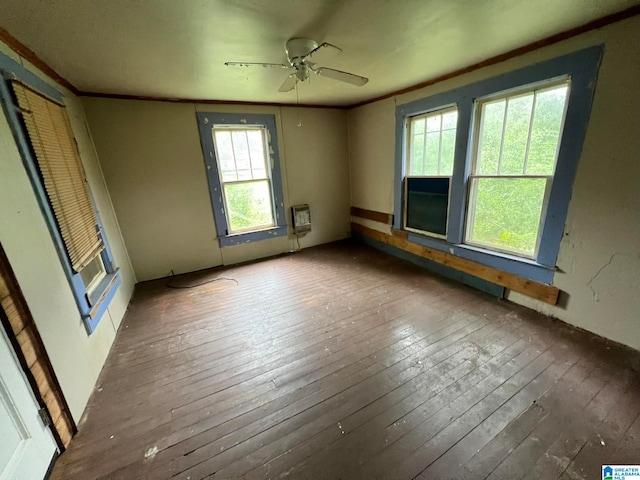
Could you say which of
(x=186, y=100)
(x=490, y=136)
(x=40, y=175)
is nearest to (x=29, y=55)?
(x=40, y=175)

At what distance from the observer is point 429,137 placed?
3072mm

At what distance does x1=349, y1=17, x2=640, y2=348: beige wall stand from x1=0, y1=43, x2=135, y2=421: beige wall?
11.9 ft

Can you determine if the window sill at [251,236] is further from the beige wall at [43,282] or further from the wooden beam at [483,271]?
the beige wall at [43,282]

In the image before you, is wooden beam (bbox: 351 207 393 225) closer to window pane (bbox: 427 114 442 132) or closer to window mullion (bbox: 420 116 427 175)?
window mullion (bbox: 420 116 427 175)

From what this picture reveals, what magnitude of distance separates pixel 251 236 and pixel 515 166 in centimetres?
336

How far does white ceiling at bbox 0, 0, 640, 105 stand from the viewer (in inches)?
52.9

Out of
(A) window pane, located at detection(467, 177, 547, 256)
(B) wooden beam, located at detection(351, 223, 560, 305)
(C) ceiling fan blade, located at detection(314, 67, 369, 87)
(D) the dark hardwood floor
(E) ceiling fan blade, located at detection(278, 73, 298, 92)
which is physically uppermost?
(E) ceiling fan blade, located at detection(278, 73, 298, 92)

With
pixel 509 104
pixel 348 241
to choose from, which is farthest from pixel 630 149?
pixel 348 241

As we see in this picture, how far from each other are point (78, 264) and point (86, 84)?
6.12 feet

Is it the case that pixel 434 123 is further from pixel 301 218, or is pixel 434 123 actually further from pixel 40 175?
pixel 40 175

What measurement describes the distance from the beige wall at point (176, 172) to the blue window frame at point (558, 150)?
141 cm

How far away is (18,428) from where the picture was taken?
1.17 meters

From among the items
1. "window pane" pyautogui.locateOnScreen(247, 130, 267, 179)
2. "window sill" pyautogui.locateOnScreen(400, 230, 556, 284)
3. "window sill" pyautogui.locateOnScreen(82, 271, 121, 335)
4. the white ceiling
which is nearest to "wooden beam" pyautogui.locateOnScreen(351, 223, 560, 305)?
"window sill" pyautogui.locateOnScreen(400, 230, 556, 284)

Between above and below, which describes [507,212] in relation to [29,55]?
below
